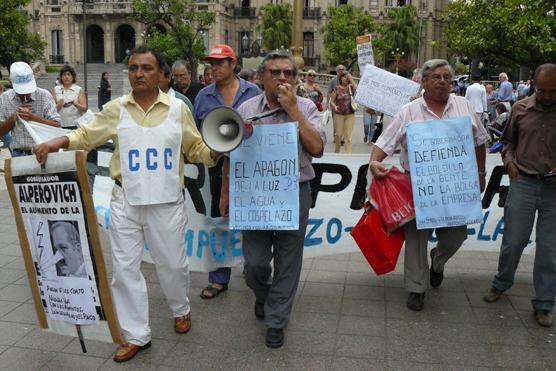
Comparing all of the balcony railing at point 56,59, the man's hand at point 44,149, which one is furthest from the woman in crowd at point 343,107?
the balcony railing at point 56,59

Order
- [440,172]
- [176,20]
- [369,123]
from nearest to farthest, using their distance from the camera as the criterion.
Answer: [440,172], [369,123], [176,20]

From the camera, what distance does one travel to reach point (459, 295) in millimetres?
5102

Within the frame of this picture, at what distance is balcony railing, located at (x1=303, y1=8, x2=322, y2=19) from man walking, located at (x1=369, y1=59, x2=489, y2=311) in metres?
65.3

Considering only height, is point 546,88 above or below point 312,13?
below

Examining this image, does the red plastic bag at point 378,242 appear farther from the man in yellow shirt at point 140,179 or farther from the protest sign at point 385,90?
the protest sign at point 385,90

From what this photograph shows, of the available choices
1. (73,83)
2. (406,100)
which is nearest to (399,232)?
(406,100)

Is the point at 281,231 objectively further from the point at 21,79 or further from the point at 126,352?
the point at 21,79

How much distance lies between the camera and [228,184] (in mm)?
4328

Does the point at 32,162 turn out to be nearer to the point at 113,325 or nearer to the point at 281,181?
the point at 113,325

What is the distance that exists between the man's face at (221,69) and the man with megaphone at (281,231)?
0.80 m

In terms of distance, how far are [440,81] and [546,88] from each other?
725 mm

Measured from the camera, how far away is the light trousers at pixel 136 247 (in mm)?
3904

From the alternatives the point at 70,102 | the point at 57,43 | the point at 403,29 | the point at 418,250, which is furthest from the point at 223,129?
the point at 57,43

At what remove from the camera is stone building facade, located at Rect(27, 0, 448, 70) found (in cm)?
6431
